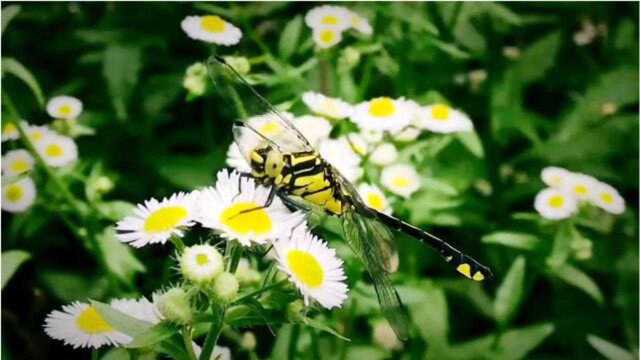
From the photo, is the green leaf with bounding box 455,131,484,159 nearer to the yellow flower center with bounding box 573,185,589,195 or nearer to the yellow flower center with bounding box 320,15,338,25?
the yellow flower center with bounding box 573,185,589,195

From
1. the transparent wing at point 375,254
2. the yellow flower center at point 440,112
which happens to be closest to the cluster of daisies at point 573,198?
the yellow flower center at point 440,112

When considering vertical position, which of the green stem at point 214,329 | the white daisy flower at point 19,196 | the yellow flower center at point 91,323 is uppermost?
the white daisy flower at point 19,196

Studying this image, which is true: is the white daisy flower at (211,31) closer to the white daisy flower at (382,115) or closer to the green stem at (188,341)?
the white daisy flower at (382,115)

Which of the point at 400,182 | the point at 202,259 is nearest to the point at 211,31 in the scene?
the point at 400,182

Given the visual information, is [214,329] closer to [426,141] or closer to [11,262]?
[11,262]

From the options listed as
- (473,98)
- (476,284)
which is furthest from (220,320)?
(473,98)

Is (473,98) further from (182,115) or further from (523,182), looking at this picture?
(182,115)
